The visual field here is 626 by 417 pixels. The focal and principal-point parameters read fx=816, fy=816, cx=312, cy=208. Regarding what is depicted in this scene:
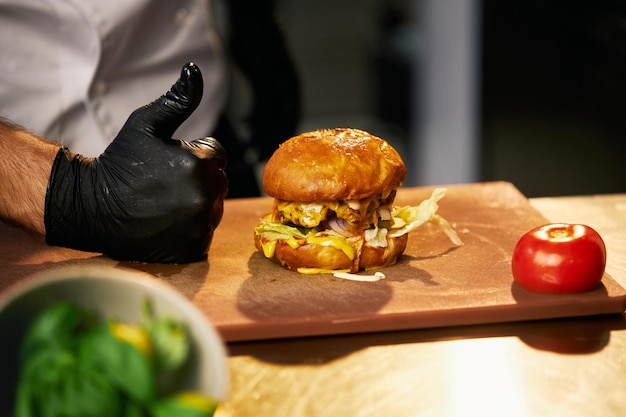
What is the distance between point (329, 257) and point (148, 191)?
1.63ft

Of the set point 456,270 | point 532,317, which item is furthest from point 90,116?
point 532,317

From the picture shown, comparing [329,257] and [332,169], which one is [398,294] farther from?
[332,169]

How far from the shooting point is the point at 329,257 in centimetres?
211

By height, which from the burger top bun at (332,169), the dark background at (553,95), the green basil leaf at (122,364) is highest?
the green basil leaf at (122,364)

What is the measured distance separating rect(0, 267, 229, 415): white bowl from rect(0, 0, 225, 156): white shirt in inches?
72.2

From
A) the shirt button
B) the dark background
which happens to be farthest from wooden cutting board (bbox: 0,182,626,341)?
the dark background

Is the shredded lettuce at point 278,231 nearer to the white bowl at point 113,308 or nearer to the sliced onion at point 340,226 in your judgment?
the sliced onion at point 340,226

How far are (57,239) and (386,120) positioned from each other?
586 centimetres

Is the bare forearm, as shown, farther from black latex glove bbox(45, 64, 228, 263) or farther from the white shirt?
the white shirt

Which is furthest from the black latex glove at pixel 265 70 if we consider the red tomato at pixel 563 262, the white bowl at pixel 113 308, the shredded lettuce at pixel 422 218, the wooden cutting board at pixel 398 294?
the white bowl at pixel 113 308

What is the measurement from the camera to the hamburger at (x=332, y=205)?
210 centimetres

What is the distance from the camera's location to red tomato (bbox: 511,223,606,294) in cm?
185

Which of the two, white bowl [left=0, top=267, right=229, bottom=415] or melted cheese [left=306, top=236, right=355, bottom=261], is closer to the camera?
white bowl [left=0, top=267, right=229, bottom=415]

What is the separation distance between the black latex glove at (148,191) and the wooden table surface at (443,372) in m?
0.49
